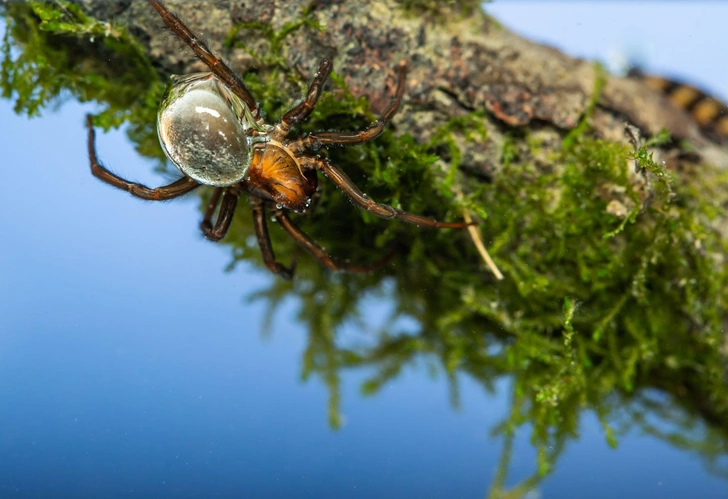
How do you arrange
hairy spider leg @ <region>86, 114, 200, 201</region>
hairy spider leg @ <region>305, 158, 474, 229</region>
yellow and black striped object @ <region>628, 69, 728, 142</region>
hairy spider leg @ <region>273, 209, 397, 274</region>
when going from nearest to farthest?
hairy spider leg @ <region>305, 158, 474, 229</region> < hairy spider leg @ <region>86, 114, 200, 201</region> < hairy spider leg @ <region>273, 209, 397, 274</region> < yellow and black striped object @ <region>628, 69, 728, 142</region>

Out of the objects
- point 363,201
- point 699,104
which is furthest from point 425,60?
point 699,104

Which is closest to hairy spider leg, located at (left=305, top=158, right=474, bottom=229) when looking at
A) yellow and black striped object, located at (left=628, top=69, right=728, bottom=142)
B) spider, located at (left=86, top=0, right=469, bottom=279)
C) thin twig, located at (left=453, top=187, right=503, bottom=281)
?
spider, located at (left=86, top=0, right=469, bottom=279)

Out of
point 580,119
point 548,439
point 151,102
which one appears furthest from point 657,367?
point 151,102

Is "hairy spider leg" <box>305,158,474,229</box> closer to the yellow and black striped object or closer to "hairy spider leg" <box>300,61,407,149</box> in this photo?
"hairy spider leg" <box>300,61,407,149</box>

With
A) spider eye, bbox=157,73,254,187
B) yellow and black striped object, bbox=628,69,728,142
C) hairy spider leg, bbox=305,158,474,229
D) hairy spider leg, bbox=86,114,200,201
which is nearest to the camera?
spider eye, bbox=157,73,254,187

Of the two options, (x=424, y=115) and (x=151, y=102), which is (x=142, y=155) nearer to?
(x=151, y=102)

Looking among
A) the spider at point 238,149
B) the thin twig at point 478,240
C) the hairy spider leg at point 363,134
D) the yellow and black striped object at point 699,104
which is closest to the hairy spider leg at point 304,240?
the spider at point 238,149
